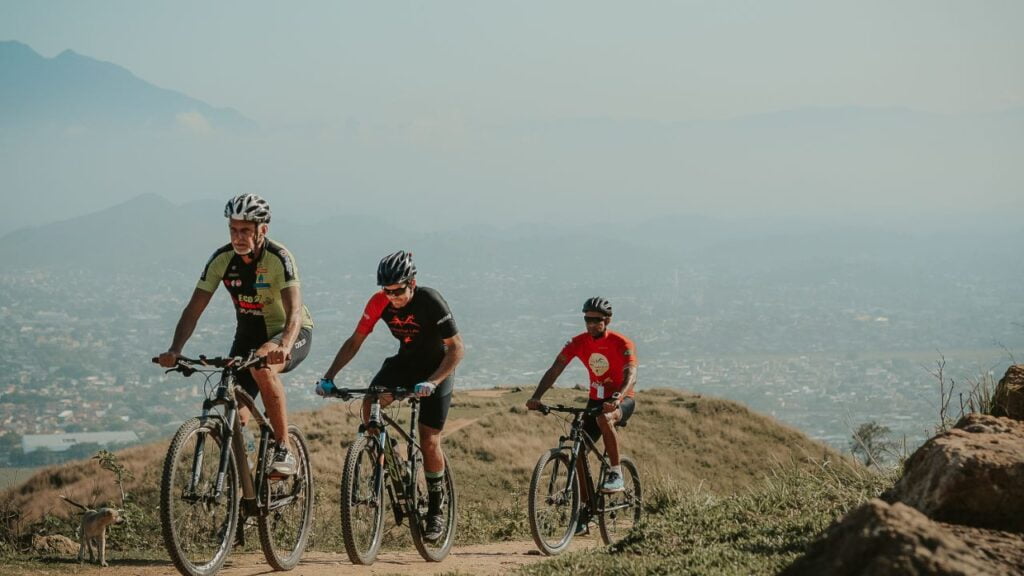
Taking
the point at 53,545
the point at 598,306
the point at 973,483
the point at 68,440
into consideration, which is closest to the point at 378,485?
the point at 598,306

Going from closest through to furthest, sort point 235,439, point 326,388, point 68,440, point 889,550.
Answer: point 889,550
point 235,439
point 326,388
point 68,440

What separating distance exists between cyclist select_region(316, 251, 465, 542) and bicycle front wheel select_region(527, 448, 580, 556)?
4.25 ft

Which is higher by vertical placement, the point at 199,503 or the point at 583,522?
the point at 199,503

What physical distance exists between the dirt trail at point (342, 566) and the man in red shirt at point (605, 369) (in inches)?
55.5

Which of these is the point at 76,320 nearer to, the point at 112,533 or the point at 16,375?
the point at 16,375

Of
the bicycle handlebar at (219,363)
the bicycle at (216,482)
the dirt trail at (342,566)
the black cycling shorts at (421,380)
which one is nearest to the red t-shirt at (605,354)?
the dirt trail at (342,566)

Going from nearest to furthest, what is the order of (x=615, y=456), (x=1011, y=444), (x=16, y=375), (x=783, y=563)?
(x=1011, y=444)
(x=783, y=563)
(x=615, y=456)
(x=16, y=375)

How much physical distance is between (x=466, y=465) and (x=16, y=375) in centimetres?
13638

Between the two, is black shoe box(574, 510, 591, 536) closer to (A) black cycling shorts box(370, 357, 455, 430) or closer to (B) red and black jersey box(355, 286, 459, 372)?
(A) black cycling shorts box(370, 357, 455, 430)

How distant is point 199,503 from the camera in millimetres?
7465

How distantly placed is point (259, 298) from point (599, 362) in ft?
13.8

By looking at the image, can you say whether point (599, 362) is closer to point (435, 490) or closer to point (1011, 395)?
point (435, 490)

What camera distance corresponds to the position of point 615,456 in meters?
11.3

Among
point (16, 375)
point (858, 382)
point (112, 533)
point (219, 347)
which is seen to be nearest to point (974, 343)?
point (858, 382)
